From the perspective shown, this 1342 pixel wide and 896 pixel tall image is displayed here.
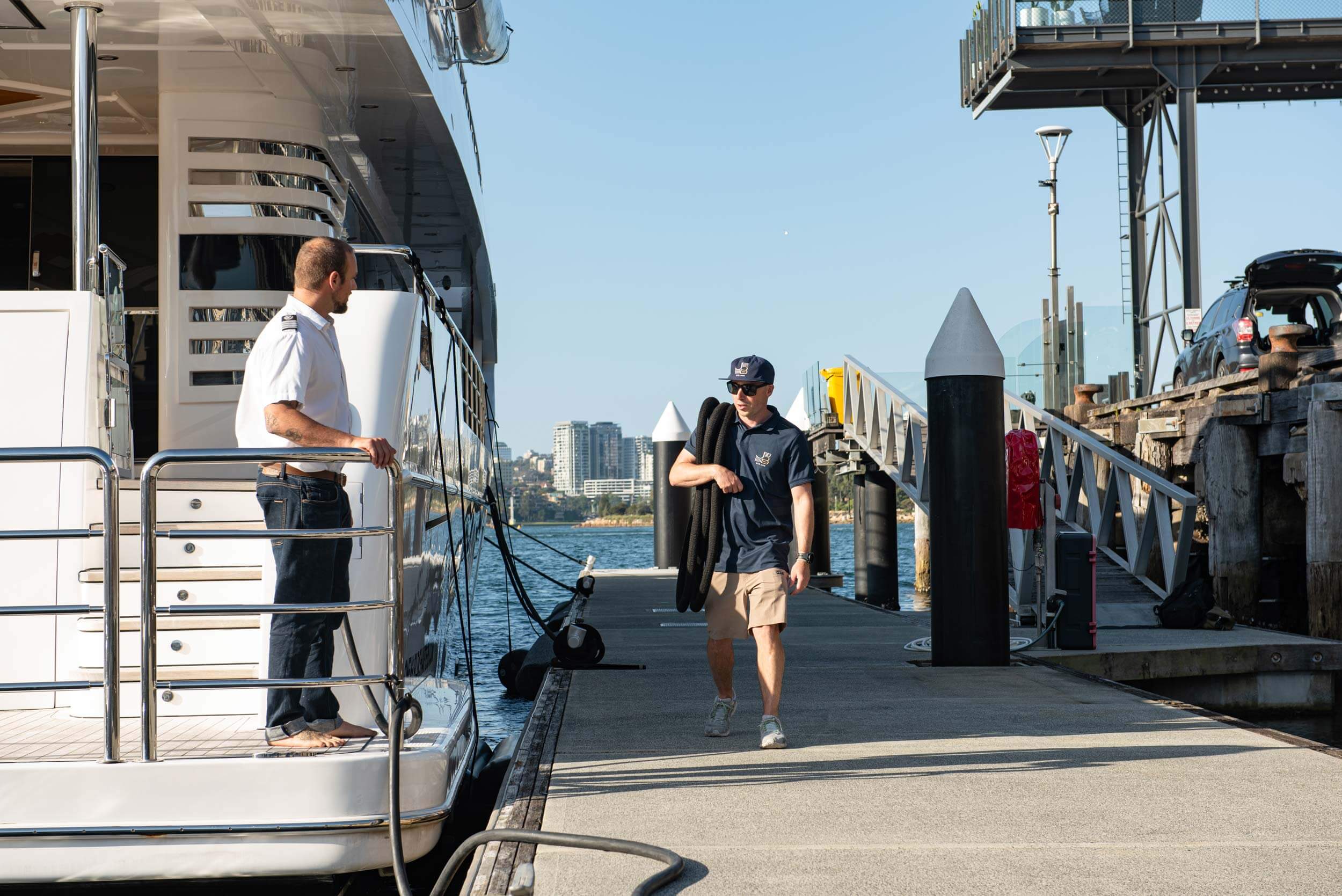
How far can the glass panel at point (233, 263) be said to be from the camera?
675cm

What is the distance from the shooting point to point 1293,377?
14023 mm

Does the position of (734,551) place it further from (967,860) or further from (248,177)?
(248,177)

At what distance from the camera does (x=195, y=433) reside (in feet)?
21.6

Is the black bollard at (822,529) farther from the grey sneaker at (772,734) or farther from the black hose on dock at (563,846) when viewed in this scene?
the black hose on dock at (563,846)

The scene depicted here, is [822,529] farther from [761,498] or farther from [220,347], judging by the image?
[761,498]

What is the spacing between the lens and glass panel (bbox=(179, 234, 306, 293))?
6.75m

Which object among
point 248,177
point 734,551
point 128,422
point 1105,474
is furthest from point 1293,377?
point 128,422

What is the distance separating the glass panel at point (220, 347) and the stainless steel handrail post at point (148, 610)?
3.02 m

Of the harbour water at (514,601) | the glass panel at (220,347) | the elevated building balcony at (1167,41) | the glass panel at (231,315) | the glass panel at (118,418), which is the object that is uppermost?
the elevated building balcony at (1167,41)

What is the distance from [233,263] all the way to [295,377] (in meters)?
2.90

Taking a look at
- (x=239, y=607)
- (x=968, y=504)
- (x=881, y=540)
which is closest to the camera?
(x=239, y=607)

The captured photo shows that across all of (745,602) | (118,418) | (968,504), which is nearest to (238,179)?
(118,418)

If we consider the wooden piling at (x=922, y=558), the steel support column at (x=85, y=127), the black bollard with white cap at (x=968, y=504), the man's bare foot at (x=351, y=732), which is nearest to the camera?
the man's bare foot at (x=351, y=732)

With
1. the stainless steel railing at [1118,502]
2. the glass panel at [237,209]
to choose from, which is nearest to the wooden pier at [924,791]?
the glass panel at [237,209]
